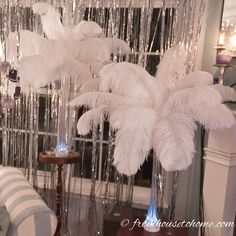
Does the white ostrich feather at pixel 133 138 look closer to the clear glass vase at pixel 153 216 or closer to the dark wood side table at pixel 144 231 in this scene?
the clear glass vase at pixel 153 216

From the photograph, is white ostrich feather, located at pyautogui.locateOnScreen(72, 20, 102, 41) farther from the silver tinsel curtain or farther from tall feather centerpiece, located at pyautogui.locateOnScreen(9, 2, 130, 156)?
the silver tinsel curtain

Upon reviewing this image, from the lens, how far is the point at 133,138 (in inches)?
63.7

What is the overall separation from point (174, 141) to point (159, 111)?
20cm

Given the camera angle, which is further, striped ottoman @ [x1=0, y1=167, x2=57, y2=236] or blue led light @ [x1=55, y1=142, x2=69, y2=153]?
blue led light @ [x1=55, y1=142, x2=69, y2=153]

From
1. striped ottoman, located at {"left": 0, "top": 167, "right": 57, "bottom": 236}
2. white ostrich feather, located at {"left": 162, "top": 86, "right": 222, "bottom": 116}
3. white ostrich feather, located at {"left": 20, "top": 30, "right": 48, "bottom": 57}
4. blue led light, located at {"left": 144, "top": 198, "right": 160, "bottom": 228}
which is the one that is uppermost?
white ostrich feather, located at {"left": 20, "top": 30, "right": 48, "bottom": 57}

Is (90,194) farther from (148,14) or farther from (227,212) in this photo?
(148,14)

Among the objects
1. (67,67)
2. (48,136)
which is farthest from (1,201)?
(48,136)

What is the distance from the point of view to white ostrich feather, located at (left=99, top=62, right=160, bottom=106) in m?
1.68

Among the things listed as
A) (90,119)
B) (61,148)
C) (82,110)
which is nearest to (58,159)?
(61,148)

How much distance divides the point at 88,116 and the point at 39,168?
1.40 metres

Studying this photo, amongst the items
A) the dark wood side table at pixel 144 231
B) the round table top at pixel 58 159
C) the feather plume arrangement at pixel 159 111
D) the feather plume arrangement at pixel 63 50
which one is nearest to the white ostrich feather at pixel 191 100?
the feather plume arrangement at pixel 159 111

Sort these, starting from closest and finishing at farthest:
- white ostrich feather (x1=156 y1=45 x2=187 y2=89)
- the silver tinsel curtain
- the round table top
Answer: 1. white ostrich feather (x1=156 y1=45 x2=187 y2=89)
2. the round table top
3. the silver tinsel curtain

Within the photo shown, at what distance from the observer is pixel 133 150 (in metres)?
1.62

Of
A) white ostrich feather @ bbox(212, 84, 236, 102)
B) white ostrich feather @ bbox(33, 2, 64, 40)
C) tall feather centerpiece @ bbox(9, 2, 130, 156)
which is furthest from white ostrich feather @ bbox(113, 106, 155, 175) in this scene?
white ostrich feather @ bbox(33, 2, 64, 40)
